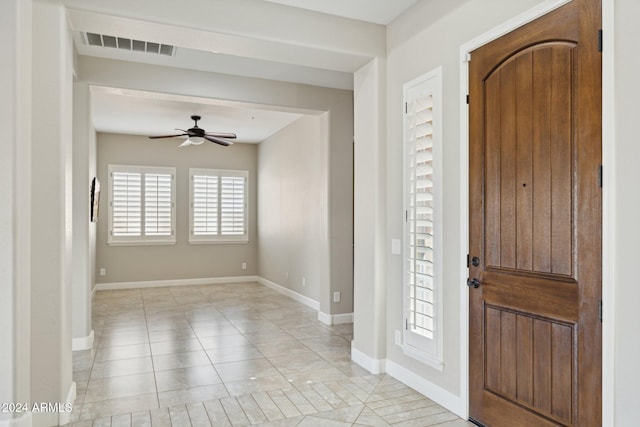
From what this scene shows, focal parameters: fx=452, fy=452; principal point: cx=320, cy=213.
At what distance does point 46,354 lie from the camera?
9.36 ft

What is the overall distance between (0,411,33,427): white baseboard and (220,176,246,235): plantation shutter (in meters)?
6.71

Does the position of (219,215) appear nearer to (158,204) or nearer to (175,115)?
(158,204)

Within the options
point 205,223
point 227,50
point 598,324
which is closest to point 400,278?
point 598,324

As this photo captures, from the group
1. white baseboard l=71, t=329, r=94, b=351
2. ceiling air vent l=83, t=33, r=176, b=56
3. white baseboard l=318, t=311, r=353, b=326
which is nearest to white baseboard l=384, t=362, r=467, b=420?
white baseboard l=318, t=311, r=353, b=326

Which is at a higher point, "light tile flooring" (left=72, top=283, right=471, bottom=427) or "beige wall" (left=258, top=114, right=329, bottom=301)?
"beige wall" (left=258, top=114, right=329, bottom=301)

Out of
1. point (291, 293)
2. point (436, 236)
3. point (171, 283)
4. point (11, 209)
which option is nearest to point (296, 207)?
point (291, 293)

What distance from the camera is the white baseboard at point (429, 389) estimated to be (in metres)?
3.02

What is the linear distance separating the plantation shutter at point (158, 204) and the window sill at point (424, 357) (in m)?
6.51

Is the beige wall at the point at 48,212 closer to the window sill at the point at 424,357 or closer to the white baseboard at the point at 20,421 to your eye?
the white baseboard at the point at 20,421

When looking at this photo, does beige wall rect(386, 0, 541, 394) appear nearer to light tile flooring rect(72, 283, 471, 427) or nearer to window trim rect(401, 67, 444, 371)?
window trim rect(401, 67, 444, 371)

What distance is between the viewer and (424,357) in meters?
3.32

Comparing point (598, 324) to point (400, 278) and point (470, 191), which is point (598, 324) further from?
point (400, 278)

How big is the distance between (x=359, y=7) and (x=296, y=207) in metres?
4.30

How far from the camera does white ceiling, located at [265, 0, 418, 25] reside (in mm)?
3434
